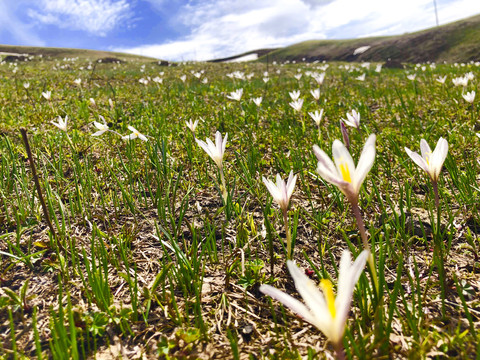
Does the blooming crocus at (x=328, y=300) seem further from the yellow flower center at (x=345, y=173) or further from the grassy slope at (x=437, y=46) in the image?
the grassy slope at (x=437, y=46)

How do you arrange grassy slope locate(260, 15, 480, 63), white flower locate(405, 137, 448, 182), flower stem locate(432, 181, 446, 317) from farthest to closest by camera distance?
grassy slope locate(260, 15, 480, 63), white flower locate(405, 137, 448, 182), flower stem locate(432, 181, 446, 317)

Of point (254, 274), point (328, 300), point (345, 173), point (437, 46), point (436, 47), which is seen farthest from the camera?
point (437, 46)

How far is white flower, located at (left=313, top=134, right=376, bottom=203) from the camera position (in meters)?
1.06

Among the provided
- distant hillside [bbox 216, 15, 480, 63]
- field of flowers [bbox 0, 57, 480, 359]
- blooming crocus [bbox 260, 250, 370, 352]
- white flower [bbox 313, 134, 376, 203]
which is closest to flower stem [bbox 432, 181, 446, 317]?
field of flowers [bbox 0, 57, 480, 359]

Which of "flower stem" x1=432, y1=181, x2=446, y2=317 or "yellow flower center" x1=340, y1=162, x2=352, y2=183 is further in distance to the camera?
"flower stem" x1=432, y1=181, x2=446, y2=317

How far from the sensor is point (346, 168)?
3.88 feet

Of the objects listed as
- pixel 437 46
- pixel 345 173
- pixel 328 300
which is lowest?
pixel 328 300

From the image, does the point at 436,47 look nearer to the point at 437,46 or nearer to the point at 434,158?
the point at 437,46

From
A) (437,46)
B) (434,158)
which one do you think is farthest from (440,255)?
(437,46)

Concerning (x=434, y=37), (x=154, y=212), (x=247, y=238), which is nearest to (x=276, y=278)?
(x=247, y=238)

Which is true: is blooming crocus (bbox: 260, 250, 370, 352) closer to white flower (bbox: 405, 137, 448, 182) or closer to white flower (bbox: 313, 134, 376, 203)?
white flower (bbox: 313, 134, 376, 203)

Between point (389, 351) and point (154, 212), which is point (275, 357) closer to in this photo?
point (389, 351)

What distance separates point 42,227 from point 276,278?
6.38ft

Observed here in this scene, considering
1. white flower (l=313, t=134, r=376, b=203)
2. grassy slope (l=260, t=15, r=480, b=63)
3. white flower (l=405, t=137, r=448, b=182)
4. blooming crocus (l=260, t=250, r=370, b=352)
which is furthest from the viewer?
grassy slope (l=260, t=15, r=480, b=63)
